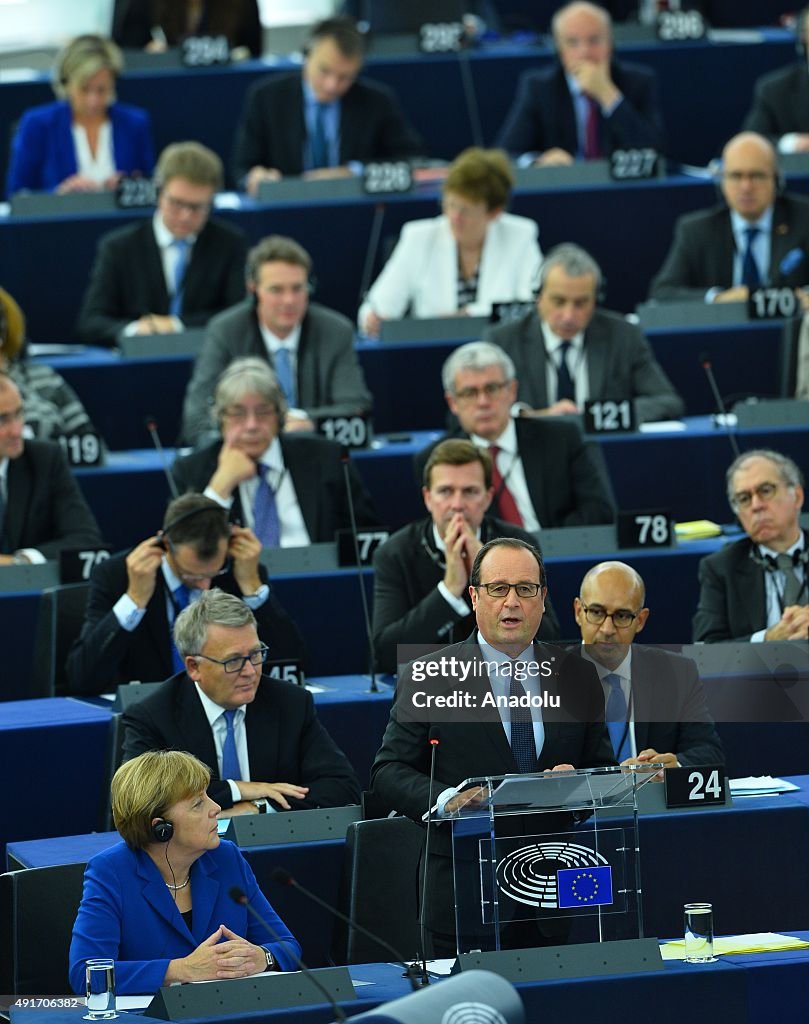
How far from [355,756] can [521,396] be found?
2065 mm

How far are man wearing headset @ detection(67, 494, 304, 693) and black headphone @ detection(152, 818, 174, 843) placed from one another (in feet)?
4.63

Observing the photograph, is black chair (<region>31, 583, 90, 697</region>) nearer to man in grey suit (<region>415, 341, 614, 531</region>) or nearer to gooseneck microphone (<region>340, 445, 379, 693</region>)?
gooseneck microphone (<region>340, 445, 379, 693</region>)

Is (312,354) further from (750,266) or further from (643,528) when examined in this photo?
(750,266)

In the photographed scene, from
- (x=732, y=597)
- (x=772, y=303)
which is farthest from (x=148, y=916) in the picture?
(x=772, y=303)

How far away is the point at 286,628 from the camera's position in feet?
18.4

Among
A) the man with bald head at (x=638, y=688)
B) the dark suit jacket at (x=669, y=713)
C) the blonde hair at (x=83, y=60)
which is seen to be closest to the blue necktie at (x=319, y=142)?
the blonde hair at (x=83, y=60)

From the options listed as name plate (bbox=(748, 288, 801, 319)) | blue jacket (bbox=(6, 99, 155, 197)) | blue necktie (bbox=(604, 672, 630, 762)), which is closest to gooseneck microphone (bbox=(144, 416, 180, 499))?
blue necktie (bbox=(604, 672, 630, 762))

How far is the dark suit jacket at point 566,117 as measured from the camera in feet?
28.3

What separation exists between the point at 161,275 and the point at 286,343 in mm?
790

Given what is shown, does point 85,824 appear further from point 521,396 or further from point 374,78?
point 374,78

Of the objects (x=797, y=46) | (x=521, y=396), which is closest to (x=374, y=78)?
(x=797, y=46)

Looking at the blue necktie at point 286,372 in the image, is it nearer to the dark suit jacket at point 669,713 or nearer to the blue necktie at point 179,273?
the blue necktie at point 179,273

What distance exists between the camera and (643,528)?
20.4ft

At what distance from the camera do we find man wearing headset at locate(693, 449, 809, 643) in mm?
5879
